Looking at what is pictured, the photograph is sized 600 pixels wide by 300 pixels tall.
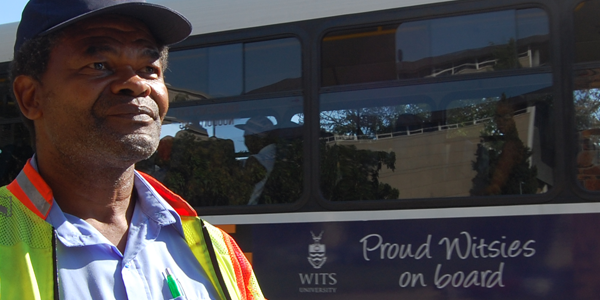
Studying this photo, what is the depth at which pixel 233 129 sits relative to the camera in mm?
3887

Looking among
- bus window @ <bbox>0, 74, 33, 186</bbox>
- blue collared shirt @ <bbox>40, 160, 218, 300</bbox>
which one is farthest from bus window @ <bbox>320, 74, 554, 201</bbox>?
bus window @ <bbox>0, 74, 33, 186</bbox>

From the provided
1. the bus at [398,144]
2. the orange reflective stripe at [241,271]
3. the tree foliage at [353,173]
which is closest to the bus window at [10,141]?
the bus at [398,144]

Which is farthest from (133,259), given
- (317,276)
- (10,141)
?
(10,141)

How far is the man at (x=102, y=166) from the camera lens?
3.97 ft

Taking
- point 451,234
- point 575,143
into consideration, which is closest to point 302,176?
point 451,234

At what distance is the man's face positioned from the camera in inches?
51.3

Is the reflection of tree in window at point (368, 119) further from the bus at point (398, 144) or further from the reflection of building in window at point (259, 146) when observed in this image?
the reflection of building in window at point (259, 146)

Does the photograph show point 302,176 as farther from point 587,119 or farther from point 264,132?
point 587,119

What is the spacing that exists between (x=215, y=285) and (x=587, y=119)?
8.80 ft

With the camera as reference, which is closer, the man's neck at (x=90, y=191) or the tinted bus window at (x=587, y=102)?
the man's neck at (x=90, y=191)

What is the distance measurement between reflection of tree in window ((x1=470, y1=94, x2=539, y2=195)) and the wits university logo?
974mm

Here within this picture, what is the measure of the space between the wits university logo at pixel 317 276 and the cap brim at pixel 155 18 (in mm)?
2218

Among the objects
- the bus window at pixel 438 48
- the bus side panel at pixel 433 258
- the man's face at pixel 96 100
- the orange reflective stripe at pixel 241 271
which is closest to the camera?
the man's face at pixel 96 100

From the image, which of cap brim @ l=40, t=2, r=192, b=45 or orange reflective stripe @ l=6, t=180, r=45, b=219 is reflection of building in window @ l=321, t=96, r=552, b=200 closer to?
cap brim @ l=40, t=2, r=192, b=45
